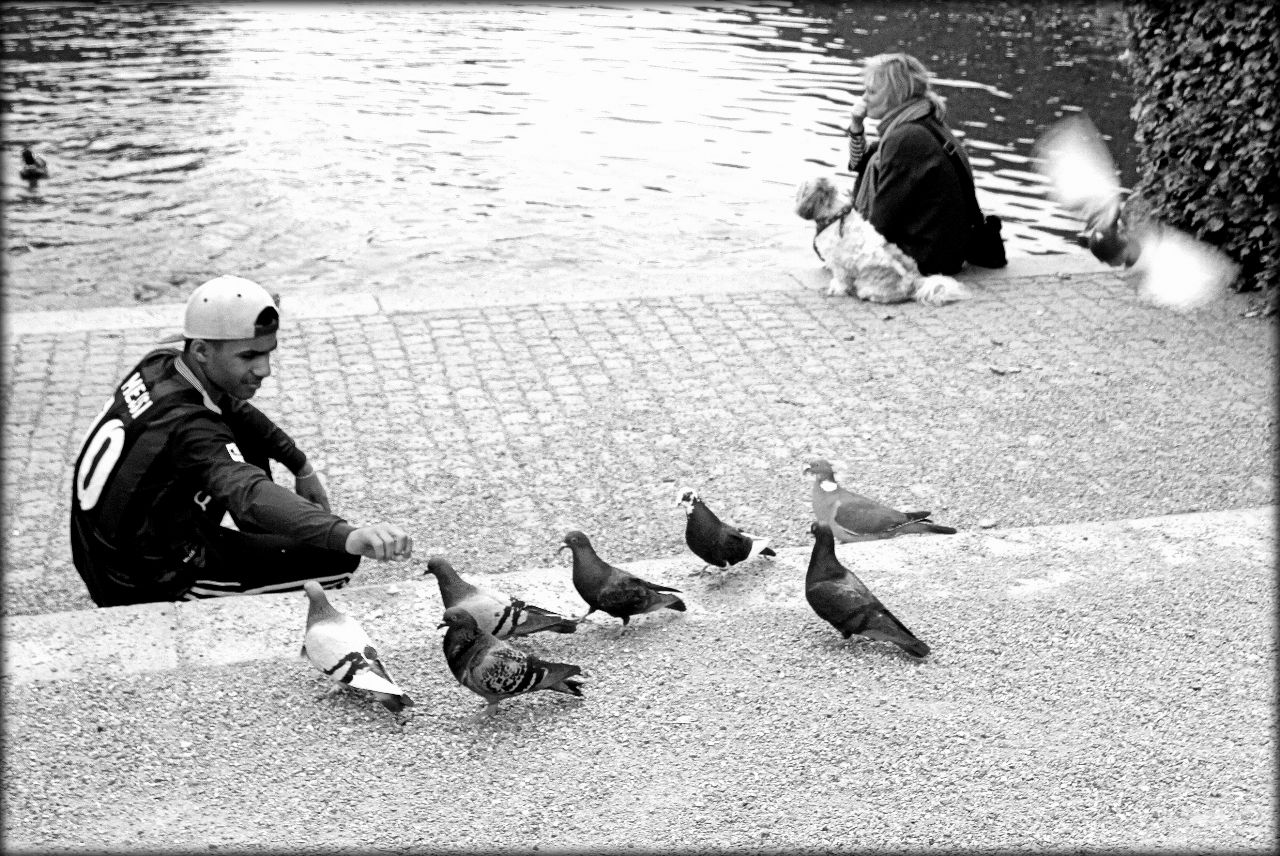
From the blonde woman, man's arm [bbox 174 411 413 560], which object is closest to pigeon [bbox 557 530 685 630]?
man's arm [bbox 174 411 413 560]

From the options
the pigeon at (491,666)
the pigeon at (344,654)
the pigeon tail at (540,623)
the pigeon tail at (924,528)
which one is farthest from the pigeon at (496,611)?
the pigeon tail at (924,528)

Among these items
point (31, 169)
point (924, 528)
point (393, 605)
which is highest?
point (924, 528)

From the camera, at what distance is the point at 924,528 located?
20.4 feet

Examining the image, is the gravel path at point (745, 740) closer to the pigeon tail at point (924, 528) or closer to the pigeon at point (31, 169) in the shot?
the pigeon tail at point (924, 528)

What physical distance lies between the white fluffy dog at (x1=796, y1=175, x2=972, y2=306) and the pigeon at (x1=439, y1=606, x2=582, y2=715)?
5.58m

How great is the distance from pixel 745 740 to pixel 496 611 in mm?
1074

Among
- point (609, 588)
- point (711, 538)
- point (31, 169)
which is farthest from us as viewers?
point (31, 169)

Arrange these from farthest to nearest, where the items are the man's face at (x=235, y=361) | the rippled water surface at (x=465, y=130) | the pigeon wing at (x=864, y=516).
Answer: the rippled water surface at (x=465, y=130) < the pigeon wing at (x=864, y=516) < the man's face at (x=235, y=361)

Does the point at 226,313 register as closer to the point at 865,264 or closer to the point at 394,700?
the point at 394,700

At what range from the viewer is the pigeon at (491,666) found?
464 cm

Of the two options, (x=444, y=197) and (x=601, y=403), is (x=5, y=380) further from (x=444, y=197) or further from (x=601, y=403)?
(x=444, y=197)

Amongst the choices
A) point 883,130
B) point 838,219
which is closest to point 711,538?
point 838,219

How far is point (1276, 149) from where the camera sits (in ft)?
28.6

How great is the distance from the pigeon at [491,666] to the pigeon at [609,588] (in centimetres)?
52
